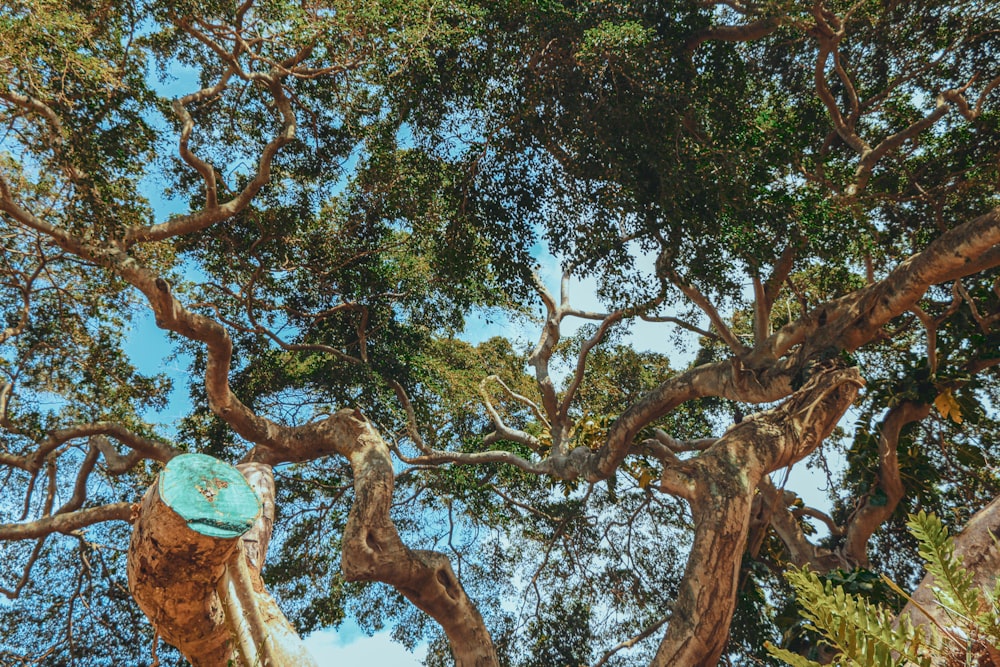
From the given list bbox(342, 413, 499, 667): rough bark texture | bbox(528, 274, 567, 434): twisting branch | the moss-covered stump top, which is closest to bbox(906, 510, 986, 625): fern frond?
the moss-covered stump top

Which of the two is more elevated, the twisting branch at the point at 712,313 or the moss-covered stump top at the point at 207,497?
the twisting branch at the point at 712,313

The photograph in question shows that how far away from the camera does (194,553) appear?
239 cm

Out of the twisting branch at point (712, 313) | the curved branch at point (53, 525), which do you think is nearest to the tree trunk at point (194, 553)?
the curved branch at point (53, 525)

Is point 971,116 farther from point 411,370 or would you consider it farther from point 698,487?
point 411,370

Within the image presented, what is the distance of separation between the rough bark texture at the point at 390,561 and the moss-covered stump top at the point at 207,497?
2.60 meters

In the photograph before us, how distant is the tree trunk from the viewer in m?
2.34

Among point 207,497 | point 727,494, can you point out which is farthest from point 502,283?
point 207,497

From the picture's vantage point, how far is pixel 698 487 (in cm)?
459

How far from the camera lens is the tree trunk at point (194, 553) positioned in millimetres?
2342

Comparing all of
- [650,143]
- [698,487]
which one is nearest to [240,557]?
[698,487]

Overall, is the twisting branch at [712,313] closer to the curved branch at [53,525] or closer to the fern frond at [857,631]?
the curved branch at [53,525]

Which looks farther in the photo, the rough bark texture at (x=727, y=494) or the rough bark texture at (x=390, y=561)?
the rough bark texture at (x=390, y=561)

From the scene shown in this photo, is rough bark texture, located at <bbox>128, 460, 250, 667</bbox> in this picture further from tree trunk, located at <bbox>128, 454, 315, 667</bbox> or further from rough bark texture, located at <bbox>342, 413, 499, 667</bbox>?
rough bark texture, located at <bbox>342, 413, 499, 667</bbox>

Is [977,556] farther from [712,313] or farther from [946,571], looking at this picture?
[712,313]
